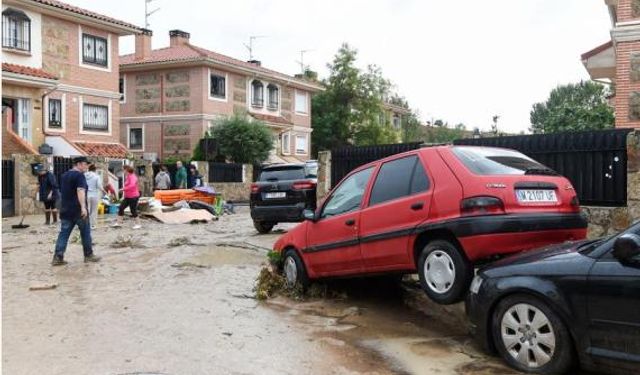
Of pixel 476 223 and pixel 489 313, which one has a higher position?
pixel 476 223

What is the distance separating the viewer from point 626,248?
4.18 metres

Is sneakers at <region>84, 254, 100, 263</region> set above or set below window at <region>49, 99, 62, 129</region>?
below

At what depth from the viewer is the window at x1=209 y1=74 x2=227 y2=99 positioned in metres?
36.1

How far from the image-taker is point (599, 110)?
1168 inches

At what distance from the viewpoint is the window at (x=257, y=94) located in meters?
39.7

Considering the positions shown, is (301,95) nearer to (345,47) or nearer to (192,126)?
(345,47)

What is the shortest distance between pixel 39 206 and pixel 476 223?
1809 centimetres

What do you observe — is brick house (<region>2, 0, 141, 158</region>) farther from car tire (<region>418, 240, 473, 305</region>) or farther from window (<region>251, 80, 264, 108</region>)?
car tire (<region>418, 240, 473, 305</region>)

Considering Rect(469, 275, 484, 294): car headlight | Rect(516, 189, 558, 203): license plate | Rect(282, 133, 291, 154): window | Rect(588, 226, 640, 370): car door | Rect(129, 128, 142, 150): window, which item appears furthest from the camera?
Rect(282, 133, 291, 154): window

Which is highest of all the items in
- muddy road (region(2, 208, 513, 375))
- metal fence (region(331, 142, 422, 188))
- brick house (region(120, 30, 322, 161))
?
brick house (region(120, 30, 322, 161))

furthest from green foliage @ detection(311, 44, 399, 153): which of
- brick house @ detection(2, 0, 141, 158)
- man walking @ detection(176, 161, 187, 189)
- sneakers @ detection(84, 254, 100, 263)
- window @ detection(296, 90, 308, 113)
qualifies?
sneakers @ detection(84, 254, 100, 263)

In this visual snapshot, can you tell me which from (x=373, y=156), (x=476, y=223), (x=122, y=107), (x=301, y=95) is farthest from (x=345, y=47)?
(x=476, y=223)

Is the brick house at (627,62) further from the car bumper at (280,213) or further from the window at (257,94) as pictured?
the window at (257,94)

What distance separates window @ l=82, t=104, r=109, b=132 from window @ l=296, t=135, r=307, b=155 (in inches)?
651
